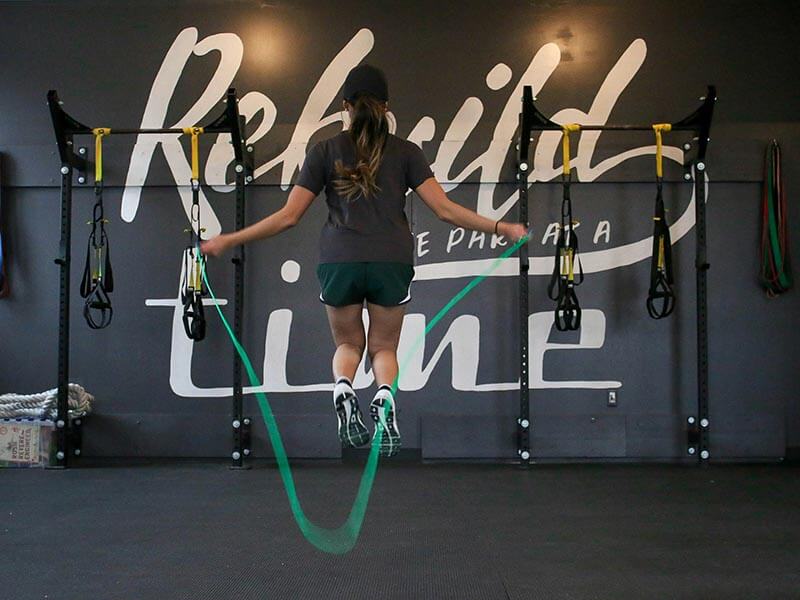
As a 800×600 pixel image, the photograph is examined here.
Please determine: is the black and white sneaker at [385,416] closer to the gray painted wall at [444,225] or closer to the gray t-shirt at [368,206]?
the gray t-shirt at [368,206]

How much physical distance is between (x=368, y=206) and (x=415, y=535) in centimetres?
133

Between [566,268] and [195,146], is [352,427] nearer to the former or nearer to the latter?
[566,268]

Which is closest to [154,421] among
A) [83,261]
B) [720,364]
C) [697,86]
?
[83,261]

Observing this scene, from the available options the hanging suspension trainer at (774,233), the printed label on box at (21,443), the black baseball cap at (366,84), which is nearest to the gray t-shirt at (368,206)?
the black baseball cap at (366,84)

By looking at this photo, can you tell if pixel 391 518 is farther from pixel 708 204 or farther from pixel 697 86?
pixel 697 86

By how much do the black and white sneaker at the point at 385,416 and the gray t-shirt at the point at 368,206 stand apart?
492 mm

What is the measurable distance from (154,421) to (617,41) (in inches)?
157

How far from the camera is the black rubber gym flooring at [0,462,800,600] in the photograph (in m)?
2.48

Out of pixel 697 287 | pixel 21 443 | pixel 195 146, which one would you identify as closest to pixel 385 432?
pixel 195 146

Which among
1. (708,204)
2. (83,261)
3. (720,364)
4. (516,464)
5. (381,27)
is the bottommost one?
(516,464)

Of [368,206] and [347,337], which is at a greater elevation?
[368,206]

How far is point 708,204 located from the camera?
519cm

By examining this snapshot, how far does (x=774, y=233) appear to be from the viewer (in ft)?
16.5

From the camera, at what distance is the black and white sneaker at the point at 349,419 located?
109 inches
